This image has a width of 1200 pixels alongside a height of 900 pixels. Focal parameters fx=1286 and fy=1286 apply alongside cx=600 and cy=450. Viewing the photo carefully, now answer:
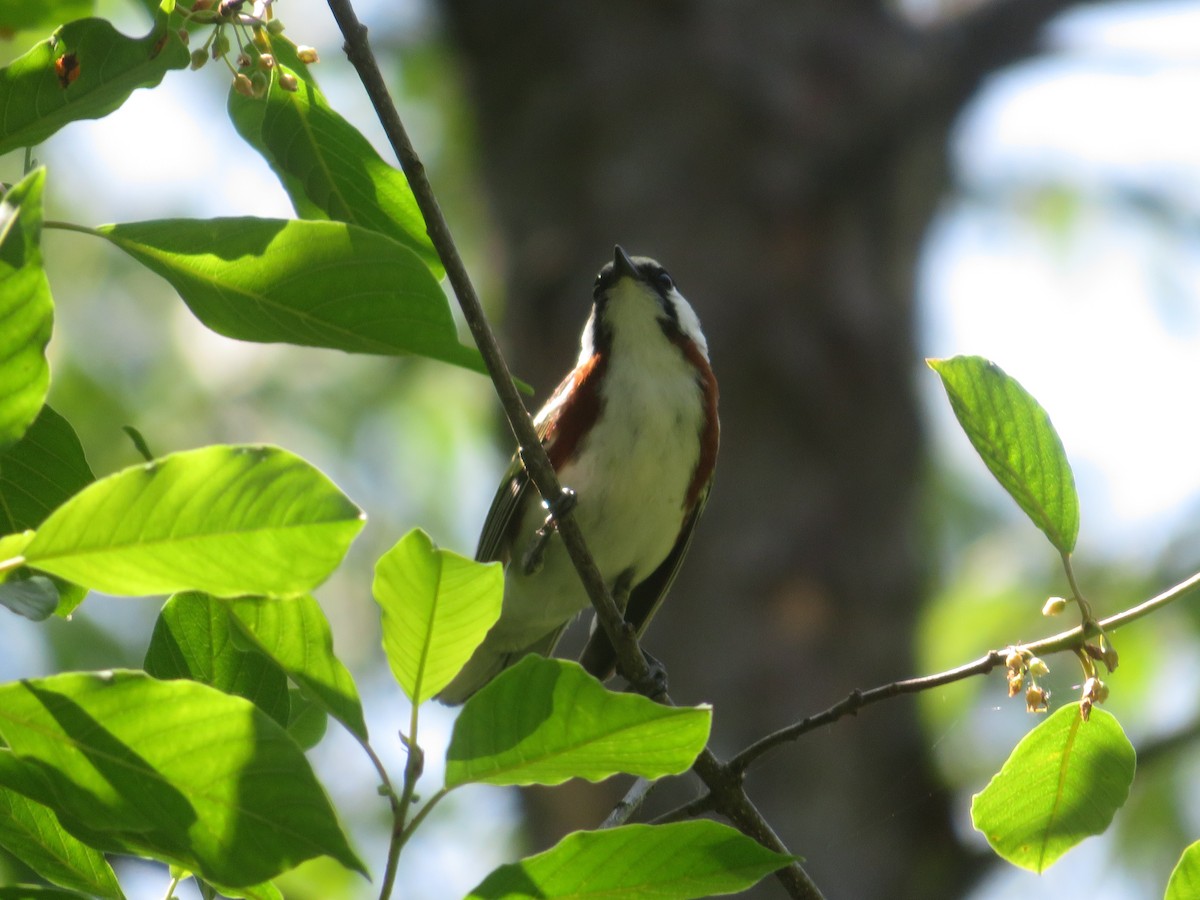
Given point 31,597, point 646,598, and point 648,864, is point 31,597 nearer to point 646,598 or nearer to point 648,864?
point 648,864

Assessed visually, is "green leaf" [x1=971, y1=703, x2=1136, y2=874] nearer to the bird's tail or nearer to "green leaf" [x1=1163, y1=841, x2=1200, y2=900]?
"green leaf" [x1=1163, y1=841, x2=1200, y2=900]

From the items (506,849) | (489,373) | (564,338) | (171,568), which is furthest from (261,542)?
(506,849)

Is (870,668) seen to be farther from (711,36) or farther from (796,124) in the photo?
(711,36)

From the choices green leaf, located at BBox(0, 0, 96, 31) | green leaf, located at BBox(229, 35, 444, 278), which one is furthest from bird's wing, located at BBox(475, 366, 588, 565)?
green leaf, located at BBox(0, 0, 96, 31)

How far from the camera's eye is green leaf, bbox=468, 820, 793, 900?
1377mm

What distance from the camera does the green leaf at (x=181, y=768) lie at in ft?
4.08

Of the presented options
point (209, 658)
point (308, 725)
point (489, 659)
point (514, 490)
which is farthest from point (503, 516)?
point (209, 658)

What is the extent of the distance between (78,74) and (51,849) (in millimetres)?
923

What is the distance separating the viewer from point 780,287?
5930mm

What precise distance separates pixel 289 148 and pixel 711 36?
485 cm

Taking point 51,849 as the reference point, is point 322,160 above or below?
above

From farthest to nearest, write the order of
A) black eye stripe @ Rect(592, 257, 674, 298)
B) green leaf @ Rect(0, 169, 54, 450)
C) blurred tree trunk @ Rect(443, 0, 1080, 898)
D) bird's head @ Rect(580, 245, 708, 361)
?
blurred tree trunk @ Rect(443, 0, 1080, 898), black eye stripe @ Rect(592, 257, 674, 298), bird's head @ Rect(580, 245, 708, 361), green leaf @ Rect(0, 169, 54, 450)

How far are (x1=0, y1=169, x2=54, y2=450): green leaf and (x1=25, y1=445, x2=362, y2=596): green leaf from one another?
115mm

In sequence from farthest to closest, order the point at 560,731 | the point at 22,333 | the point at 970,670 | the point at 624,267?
the point at 624,267, the point at 970,670, the point at 560,731, the point at 22,333
